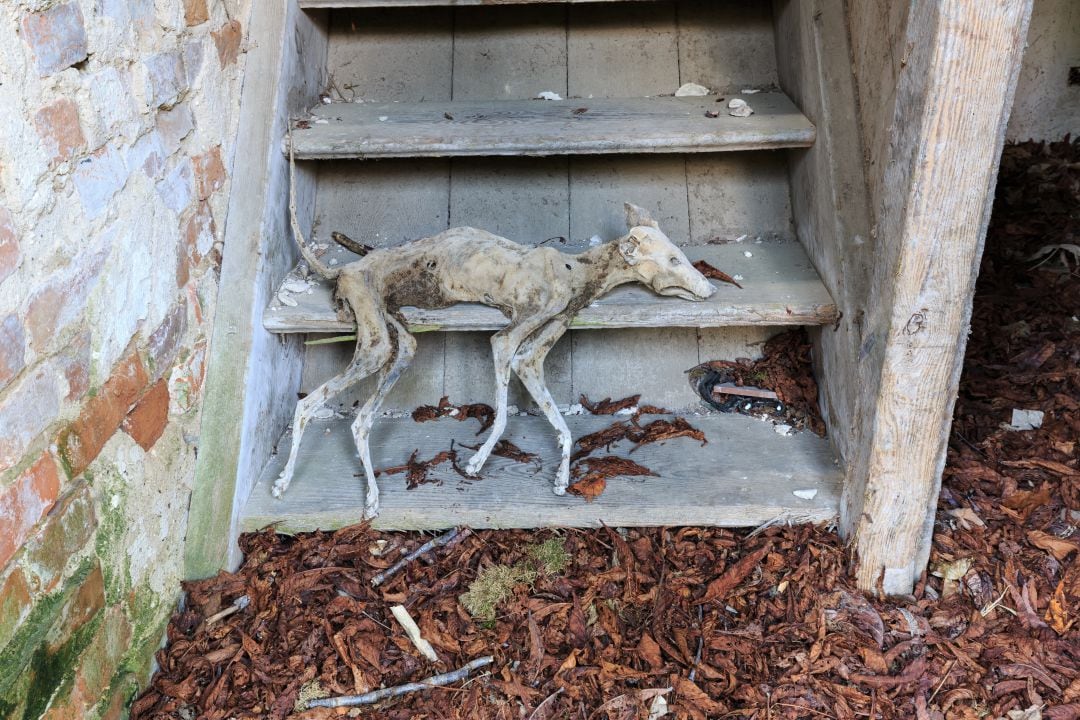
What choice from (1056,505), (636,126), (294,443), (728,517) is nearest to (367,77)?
(636,126)

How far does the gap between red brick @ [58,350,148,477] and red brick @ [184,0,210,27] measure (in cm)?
75

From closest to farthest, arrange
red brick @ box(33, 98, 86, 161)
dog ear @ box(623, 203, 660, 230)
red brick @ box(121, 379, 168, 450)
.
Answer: red brick @ box(33, 98, 86, 161) < red brick @ box(121, 379, 168, 450) < dog ear @ box(623, 203, 660, 230)

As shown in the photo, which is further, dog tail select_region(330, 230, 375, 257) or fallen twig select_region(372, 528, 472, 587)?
dog tail select_region(330, 230, 375, 257)

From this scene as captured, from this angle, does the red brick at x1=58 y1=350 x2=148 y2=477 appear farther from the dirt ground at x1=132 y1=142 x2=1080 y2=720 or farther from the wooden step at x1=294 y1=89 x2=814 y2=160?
the wooden step at x1=294 y1=89 x2=814 y2=160

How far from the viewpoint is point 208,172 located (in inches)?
80.9

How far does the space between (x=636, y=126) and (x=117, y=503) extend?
1446 mm

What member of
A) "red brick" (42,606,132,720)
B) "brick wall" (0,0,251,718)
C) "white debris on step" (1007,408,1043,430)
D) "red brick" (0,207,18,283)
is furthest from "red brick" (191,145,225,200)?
"white debris on step" (1007,408,1043,430)

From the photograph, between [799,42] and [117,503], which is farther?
[799,42]

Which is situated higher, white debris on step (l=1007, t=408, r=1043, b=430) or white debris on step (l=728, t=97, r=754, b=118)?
white debris on step (l=728, t=97, r=754, b=118)

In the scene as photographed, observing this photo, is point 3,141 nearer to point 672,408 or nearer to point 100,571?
point 100,571

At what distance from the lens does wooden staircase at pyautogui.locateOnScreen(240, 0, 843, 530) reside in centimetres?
214

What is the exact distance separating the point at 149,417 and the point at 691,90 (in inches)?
64.7

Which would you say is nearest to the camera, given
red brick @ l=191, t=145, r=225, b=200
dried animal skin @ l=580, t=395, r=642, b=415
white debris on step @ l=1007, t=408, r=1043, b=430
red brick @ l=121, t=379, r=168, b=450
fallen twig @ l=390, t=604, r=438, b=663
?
red brick @ l=121, t=379, r=168, b=450

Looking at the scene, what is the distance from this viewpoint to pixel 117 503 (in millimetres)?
1708
